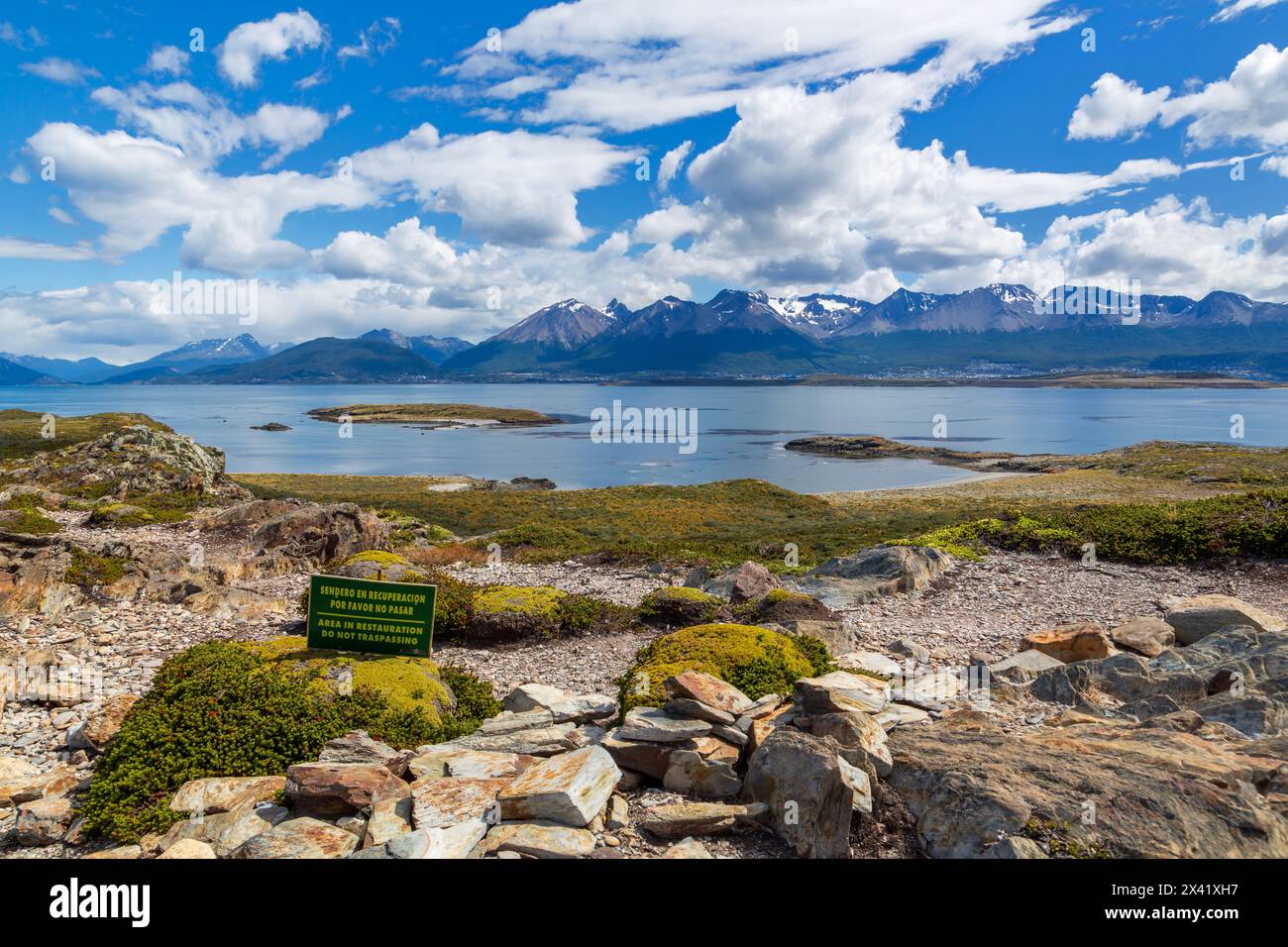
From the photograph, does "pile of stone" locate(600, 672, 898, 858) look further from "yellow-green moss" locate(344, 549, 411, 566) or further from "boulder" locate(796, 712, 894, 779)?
"yellow-green moss" locate(344, 549, 411, 566)

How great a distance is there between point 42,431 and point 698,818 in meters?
89.5

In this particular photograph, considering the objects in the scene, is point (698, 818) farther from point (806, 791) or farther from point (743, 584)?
point (743, 584)

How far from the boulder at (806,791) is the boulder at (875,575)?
1116 centimetres

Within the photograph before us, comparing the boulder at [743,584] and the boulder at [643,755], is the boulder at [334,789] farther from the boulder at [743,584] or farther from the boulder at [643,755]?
the boulder at [743,584]

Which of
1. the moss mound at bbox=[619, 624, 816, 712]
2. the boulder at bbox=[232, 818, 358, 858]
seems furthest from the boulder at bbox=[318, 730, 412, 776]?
the moss mound at bbox=[619, 624, 816, 712]

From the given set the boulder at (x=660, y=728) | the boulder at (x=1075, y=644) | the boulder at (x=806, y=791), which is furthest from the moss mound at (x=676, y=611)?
the boulder at (x=806, y=791)

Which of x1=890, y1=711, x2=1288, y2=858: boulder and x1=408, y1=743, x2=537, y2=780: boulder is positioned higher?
x1=890, y1=711, x2=1288, y2=858: boulder

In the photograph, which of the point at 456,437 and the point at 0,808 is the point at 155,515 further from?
the point at 456,437

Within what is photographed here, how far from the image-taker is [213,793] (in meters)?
7.30

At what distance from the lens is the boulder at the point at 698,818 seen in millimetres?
6742

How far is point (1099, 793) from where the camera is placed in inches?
254

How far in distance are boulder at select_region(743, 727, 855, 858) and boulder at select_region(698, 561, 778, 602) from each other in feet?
33.6

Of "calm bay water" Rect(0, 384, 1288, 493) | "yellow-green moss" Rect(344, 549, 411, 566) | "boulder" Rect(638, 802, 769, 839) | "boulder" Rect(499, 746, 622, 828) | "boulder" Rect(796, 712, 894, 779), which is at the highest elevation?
"calm bay water" Rect(0, 384, 1288, 493)

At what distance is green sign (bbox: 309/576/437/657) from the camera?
11344 millimetres
